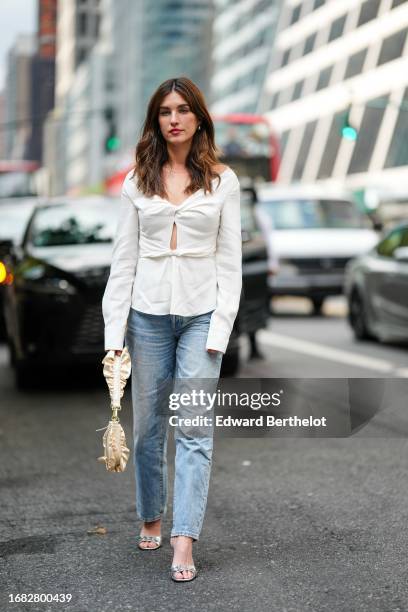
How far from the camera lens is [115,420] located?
13.1ft

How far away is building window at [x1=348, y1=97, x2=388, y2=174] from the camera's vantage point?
41072 mm

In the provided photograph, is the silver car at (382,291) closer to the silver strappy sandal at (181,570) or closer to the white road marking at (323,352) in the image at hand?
the white road marking at (323,352)

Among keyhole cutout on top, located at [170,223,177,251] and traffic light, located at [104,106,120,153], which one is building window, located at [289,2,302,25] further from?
keyhole cutout on top, located at [170,223,177,251]

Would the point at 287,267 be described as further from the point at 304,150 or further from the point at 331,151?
the point at 304,150

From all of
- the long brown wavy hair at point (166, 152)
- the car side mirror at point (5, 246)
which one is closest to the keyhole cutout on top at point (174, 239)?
the long brown wavy hair at point (166, 152)

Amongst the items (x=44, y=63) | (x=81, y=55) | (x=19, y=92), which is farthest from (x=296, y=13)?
(x=81, y=55)

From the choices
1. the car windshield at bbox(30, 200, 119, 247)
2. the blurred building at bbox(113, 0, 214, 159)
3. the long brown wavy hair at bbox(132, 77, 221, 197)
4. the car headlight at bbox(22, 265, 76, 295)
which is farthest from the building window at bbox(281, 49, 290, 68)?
the long brown wavy hair at bbox(132, 77, 221, 197)

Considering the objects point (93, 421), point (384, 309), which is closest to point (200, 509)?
point (93, 421)

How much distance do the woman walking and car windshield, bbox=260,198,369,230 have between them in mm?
14780

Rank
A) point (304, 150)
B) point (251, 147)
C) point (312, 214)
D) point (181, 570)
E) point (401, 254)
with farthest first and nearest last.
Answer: point (304, 150)
point (251, 147)
point (312, 214)
point (401, 254)
point (181, 570)

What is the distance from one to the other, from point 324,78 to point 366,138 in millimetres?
6261

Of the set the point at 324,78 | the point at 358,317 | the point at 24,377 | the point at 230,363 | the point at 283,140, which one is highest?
the point at 230,363

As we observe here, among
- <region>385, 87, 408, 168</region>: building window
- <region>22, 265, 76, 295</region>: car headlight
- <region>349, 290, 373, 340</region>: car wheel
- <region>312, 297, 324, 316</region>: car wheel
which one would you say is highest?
<region>22, 265, 76, 295</region>: car headlight

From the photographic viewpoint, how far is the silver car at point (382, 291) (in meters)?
11.9
